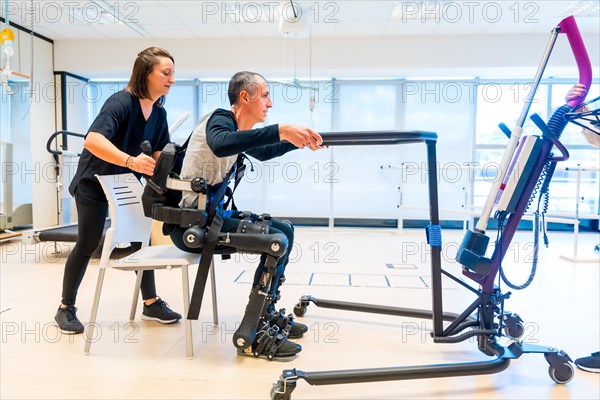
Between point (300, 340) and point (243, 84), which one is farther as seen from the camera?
point (300, 340)

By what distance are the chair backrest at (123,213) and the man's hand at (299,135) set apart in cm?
86

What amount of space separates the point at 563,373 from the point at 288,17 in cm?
374

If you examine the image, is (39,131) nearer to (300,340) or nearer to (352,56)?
(352,56)

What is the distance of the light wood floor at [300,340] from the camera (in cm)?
150

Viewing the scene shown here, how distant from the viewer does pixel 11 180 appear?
504 cm

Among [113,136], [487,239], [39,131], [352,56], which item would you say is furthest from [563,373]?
[39,131]

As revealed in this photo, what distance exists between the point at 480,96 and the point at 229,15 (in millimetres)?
3651

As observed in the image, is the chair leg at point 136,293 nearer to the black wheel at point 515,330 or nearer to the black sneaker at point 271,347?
the black sneaker at point 271,347

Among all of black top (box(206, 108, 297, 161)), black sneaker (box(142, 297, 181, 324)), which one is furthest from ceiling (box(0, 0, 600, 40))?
black sneaker (box(142, 297, 181, 324))

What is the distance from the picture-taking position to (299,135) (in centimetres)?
141

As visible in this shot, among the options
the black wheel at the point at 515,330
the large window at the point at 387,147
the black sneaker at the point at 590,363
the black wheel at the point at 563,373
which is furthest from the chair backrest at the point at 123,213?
the large window at the point at 387,147

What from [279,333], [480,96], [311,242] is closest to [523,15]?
[480,96]

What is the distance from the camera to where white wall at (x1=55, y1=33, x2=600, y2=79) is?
5.20m

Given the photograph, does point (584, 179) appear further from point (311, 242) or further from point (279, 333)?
point (279, 333)
